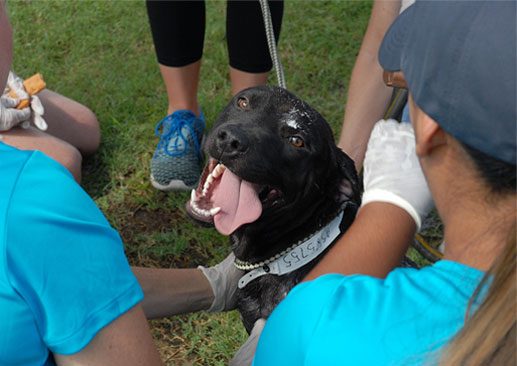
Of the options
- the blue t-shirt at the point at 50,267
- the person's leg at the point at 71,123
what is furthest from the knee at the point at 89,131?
the blue t-shirt at the point at 50,267

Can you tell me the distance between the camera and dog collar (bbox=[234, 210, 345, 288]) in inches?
104

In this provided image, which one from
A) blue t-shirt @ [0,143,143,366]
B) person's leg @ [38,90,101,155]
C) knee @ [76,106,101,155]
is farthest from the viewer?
knee @ [76,106,101,155]

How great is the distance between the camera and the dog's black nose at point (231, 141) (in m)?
2.58

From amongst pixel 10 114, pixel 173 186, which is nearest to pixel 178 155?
pixel 173 186

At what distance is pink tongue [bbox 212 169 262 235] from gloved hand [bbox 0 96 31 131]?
1591 millimetres

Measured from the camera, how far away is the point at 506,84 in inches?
46.5

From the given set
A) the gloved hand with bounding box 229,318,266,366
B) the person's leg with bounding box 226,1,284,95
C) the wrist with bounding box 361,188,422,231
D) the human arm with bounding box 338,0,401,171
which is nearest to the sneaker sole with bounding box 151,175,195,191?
the person's leg with bounding box 226,1,284,95

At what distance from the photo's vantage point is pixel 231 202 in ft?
8.87

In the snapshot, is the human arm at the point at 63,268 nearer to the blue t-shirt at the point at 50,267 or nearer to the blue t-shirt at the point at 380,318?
the blue t-shirt at the point at 50,267

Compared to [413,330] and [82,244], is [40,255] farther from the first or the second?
[413,330]

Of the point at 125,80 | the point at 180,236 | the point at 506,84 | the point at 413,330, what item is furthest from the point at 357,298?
the point at 125,80

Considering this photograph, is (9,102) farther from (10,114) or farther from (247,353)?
(247,353)

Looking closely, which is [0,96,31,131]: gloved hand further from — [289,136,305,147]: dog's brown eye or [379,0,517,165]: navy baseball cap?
[379,0,517,165]: navy baseball cap

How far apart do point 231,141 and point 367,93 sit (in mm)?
939
